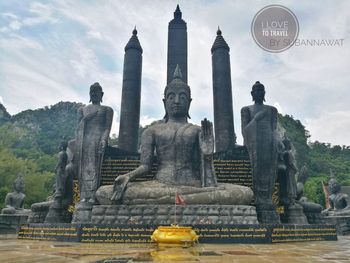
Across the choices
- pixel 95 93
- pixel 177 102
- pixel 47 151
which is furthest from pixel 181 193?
pixel 47 151

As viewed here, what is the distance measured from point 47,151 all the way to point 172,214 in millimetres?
54670

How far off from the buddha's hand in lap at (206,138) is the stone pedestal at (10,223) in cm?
861

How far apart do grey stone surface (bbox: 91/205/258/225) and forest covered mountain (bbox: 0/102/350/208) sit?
10.2 m

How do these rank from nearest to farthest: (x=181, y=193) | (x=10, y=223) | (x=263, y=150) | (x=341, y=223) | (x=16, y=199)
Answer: (x=181, y=193) < (x=263, y=150) < (x=10, y=223) < (x=341, y=223) < (x=16, y=199)

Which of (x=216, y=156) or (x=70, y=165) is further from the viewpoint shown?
(x=216, y=156)

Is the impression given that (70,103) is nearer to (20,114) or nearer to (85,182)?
(20,114)

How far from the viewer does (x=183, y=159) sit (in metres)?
9.26

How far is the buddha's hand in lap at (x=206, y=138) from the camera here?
877cm

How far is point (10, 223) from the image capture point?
13203 millimetres

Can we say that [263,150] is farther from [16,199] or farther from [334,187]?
[16,199]

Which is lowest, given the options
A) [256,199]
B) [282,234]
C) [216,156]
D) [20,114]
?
[282,234]

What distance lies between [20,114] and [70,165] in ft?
247

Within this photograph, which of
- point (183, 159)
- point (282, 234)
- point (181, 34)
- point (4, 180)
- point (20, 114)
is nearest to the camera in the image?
point (282, 234)

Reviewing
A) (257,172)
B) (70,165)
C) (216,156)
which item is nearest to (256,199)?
(257,172)
